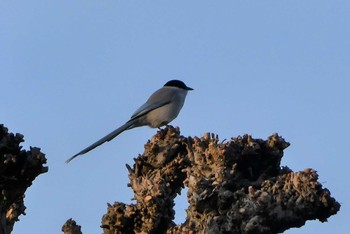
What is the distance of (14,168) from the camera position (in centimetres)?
931

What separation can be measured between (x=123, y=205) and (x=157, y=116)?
21.7 ft

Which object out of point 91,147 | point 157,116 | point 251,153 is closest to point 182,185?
point 251,153

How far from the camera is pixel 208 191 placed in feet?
27.2

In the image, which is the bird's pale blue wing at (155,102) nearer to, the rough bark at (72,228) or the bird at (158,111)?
the bird at (158,111)

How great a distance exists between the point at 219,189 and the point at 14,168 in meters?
2.29

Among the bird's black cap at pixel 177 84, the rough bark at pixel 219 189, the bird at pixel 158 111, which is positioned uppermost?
the bird's black cap at pixel 177 84

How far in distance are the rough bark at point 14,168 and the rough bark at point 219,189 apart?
3.09 ft

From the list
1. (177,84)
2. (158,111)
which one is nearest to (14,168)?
(158,111)

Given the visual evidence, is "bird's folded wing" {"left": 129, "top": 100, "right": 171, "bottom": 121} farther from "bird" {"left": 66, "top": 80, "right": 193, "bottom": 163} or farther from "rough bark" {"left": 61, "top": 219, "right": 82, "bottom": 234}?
"rough bark" {"left": 61, "top": 219, "right": 82, "bottom": 234}

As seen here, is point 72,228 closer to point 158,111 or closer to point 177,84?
point 158,111

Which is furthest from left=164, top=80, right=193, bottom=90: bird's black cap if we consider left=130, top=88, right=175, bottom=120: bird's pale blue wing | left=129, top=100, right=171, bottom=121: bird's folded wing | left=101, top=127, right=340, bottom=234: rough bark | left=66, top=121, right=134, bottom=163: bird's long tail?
left=101, top=127, right=340, bottom=234: rough bark

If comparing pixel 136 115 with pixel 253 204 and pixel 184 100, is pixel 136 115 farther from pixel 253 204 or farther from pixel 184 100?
pixel 253 204

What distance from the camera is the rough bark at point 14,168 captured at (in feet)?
30.2

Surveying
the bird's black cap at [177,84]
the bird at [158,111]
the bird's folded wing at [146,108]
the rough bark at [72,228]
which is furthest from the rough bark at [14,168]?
the bird's black cap at [177,84]
